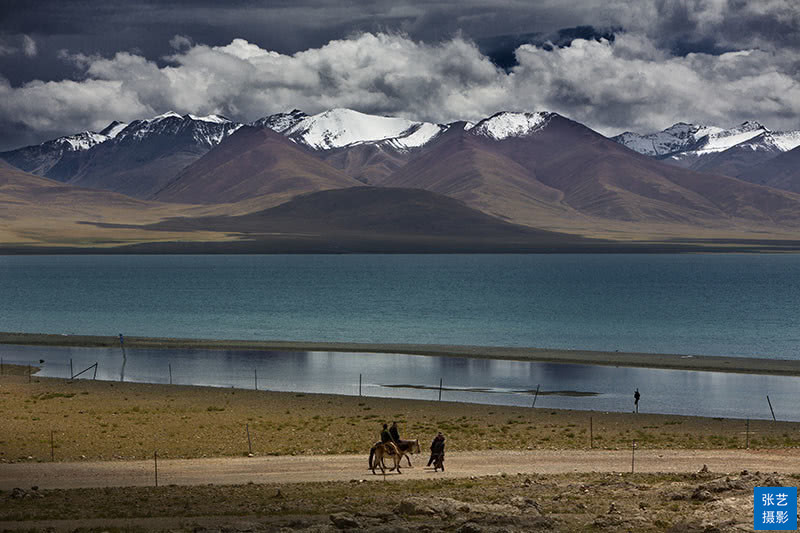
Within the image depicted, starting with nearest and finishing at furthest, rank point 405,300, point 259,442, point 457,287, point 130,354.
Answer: point 259,442 < point 130,354 < point 405,300 < point 457,287

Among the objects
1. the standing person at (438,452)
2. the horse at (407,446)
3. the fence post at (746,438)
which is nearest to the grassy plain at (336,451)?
the fence post at (746,438)

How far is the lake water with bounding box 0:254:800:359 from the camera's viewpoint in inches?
3423

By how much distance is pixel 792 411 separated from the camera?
48.6 metres

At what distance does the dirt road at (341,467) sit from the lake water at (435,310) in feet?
150

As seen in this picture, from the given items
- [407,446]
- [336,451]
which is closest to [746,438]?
[407,446]

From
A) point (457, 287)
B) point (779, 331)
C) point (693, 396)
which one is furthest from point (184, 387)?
point (457, 287)

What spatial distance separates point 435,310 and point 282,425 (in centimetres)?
7761

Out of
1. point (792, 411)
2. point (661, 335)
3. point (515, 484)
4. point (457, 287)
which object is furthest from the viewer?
point (457, 287)

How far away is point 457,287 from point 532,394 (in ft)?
351

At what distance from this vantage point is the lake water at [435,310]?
86.9 meters

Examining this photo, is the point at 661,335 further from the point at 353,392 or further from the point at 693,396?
the point at 353,392

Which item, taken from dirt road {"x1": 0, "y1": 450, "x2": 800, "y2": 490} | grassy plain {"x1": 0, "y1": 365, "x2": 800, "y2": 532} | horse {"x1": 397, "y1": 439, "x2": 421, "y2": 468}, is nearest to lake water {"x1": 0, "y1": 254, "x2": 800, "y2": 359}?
grassy plain {"x1": 0, "y1": 365, "x2": 800, "y2": 532}

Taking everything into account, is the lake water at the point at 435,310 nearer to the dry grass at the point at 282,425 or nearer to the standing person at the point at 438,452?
the dry grass at the point at 282,425

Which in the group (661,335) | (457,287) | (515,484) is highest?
(457,287)
